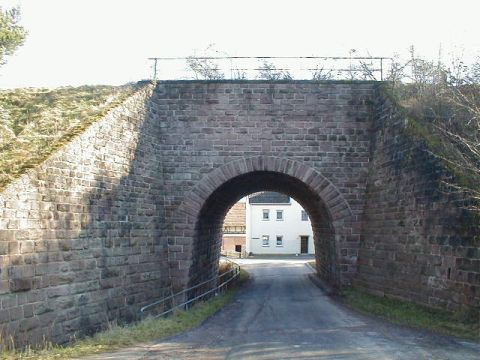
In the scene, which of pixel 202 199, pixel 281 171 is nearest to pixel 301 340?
pixel 202 199

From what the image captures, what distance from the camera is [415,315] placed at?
11688 mm

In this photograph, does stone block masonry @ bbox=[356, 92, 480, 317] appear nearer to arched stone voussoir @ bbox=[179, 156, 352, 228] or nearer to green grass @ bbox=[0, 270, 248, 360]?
arched stone voussoir @ bbox=[179, 156, 352, 228]

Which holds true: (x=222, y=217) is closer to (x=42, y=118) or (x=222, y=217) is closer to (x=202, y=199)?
(x=202, y=199)

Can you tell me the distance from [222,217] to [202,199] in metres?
6.51

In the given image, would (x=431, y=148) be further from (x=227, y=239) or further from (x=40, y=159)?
(x=227, y=239)

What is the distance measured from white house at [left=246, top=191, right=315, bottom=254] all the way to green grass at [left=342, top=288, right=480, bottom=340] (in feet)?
127

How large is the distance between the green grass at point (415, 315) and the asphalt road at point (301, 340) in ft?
1.54

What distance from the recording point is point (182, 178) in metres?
16.1

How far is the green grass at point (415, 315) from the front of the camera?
Result: 32.7ft

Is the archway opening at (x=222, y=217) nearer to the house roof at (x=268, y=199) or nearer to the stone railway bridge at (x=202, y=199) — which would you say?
the stone railway bridge at (x=202, y=199)

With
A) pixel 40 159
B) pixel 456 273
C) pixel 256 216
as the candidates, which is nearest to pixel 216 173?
pixel 40 159

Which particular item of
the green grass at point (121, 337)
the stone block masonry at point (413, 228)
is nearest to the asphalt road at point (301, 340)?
the green grass at point (121, 337)

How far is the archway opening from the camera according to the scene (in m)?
16.8

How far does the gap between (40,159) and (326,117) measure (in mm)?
9200
